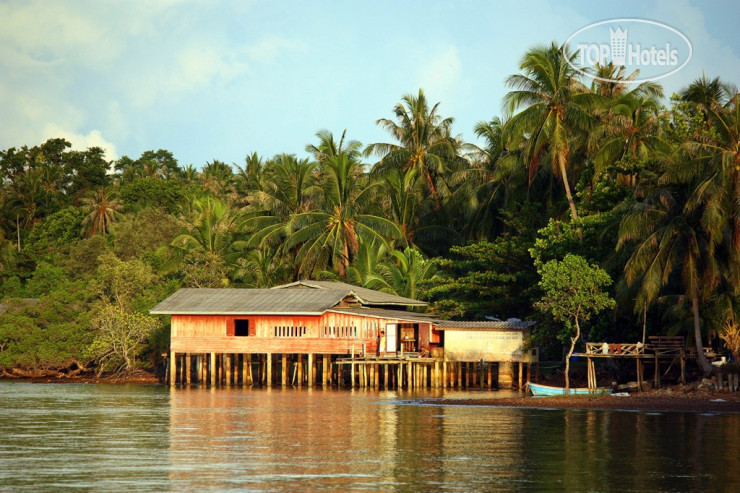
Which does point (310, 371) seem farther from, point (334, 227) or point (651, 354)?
point (651, 354)

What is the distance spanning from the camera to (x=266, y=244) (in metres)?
62.8

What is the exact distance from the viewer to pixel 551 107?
170 feet

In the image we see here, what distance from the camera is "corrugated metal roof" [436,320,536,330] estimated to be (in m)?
49.8

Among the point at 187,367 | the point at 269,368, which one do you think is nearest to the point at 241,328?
the point at 269,368

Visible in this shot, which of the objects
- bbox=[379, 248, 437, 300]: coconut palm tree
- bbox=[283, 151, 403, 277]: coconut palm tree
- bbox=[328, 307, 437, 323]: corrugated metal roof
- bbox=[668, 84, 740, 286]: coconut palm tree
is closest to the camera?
bbox=[668, 84, 740, 286]: coconut palm tree

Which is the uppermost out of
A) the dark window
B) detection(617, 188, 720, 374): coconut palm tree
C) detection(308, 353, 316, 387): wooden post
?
detection(617, 188, 720, 374): coconut palm tree

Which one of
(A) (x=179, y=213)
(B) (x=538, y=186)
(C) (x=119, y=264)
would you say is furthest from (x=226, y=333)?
(A) (x=179, y=213)

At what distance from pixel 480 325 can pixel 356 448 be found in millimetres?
24306

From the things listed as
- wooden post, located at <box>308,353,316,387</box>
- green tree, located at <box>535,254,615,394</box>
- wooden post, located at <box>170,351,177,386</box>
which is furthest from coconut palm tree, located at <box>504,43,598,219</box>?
wooden post, located at <box>170,351,177,386</box>

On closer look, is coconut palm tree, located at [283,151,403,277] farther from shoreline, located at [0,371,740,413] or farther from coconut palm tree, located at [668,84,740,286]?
coconut palm tree, located at [668,84,740,286]

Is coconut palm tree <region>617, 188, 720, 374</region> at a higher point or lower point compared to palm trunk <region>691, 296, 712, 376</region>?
higher

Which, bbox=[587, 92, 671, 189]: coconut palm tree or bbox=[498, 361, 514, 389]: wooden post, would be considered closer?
bbox=[587, 92, 671, 189]: coconut palm tree

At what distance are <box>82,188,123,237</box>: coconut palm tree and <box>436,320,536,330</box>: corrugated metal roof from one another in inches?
1568

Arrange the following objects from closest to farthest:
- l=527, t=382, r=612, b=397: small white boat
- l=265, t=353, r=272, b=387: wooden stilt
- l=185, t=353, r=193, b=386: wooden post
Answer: l=527, t=382, r=612, b=397: small white boat
l=265, t=353, r=272, b=387: wooden stilt
l=185, t=353, r=193, b=386: wooden post
